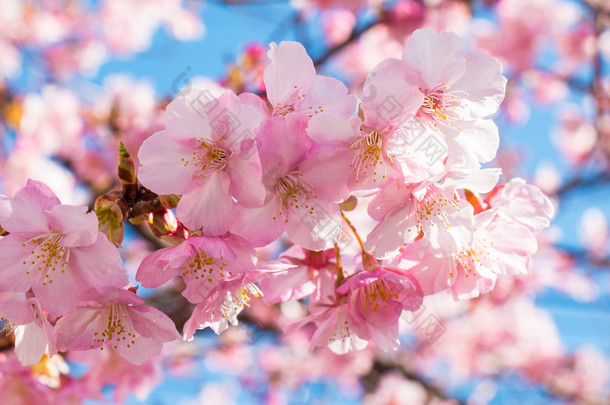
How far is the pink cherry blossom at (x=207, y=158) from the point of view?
0.81 m

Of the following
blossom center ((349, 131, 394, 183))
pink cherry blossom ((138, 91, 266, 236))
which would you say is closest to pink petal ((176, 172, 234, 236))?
pink cherry blossom ((138, 91, 266, 236))

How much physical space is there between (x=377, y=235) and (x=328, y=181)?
Result: 148 mm

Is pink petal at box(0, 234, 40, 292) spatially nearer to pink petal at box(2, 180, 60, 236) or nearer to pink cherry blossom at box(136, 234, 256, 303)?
pink petal at box(2, 180, 60, 236)

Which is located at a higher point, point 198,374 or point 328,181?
point 328,181

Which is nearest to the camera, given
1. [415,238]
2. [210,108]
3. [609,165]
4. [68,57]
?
[210,108]

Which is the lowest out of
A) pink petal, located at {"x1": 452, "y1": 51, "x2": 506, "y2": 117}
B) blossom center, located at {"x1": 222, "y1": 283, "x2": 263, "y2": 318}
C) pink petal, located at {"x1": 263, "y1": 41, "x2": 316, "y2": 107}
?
blossom center, located at {"x1": 222, "y1": 283, "x2": 263, "y2": 318}

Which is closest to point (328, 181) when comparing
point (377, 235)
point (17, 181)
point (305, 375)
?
point (377, 235)

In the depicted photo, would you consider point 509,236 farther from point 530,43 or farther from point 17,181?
point 530,43

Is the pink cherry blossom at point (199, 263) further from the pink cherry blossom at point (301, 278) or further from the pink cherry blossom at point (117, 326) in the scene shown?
the pink cherry blossom at point (301, 278)

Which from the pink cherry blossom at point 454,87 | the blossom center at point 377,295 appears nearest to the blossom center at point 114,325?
the blossom center at point 377,295

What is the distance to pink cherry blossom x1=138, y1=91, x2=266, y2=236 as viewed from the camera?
2.64 ft

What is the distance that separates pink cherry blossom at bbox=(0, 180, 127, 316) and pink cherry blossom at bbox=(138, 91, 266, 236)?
5.2 inches

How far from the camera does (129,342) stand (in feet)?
3.17

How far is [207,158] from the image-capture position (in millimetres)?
875
